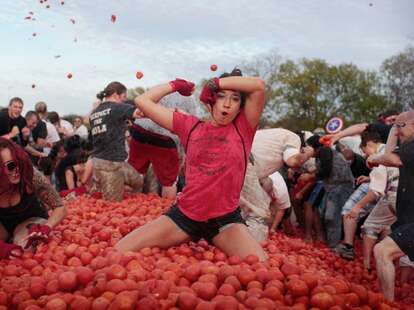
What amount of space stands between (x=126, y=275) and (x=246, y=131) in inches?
60.8

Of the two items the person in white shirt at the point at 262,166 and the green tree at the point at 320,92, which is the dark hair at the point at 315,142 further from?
the green tree at the point at 320,92

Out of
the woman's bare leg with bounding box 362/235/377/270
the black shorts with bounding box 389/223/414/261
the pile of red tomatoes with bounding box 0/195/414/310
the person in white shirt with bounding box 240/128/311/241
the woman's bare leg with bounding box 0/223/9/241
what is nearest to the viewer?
the pile of red tomatoes with bounding box 0/195/414/310

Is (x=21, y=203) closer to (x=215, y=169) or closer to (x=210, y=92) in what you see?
(x=215, y=169)

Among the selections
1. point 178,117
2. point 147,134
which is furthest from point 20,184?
point 147,134

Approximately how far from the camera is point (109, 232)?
4.78 m

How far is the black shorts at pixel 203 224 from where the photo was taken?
160 inches

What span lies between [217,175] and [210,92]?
681mm

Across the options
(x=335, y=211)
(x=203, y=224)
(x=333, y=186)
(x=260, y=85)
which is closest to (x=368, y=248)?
(x=335, y=211)

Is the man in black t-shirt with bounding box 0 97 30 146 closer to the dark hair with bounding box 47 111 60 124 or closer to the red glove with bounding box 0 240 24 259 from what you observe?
the dark hair with bounding box 47 111 60 124

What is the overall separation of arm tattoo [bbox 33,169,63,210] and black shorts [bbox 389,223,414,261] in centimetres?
310

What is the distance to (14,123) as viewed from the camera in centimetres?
924

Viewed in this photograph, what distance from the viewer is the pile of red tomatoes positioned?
9.44 feet

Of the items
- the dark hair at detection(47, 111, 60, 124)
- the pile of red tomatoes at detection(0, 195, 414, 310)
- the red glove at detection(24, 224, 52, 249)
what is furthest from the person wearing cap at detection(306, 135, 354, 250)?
the dark hair at detection(47, 111, 60, 124)

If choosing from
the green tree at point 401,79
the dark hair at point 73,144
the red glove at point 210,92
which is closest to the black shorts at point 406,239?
the red glove at point 210,92
